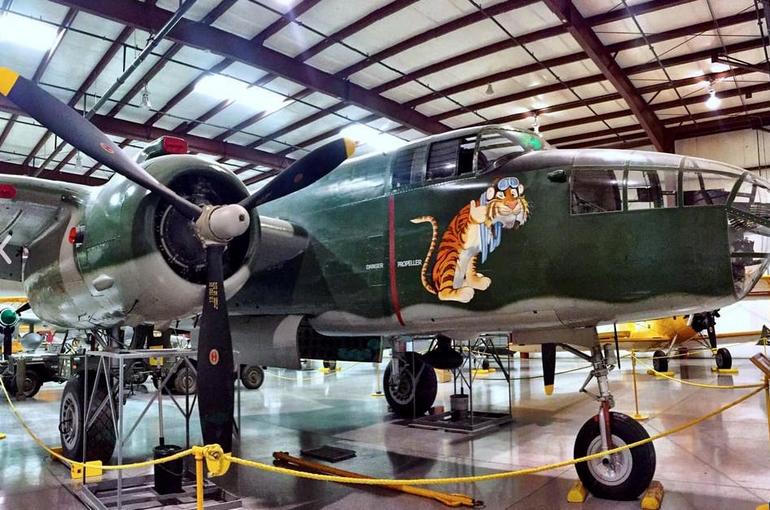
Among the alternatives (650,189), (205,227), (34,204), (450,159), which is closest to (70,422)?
(34,204)

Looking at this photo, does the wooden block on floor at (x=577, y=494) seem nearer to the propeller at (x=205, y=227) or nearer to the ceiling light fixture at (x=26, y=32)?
the propeller at (x=205, y=227)

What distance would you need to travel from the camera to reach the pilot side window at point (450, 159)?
19.5 feet

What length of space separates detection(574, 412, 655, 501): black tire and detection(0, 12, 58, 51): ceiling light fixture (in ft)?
37.3

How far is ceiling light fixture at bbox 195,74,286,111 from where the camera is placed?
13344mm

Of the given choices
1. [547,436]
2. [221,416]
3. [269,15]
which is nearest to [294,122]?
[269,15]

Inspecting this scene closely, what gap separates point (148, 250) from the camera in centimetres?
557

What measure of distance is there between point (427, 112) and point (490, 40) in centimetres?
406

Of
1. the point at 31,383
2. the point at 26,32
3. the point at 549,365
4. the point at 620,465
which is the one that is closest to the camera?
the point at 620,465

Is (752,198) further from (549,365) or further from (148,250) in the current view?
(148,250)

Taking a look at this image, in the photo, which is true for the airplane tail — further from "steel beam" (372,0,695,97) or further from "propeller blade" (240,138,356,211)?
"steel beam" (372,0,695,97)

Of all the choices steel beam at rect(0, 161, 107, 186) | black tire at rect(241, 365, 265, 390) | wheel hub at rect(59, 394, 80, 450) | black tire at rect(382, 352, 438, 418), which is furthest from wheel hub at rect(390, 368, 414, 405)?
steel beam at rect(0, 161, 107, 186)

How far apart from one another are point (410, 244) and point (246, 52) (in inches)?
294

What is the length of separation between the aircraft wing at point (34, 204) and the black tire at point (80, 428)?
196cm

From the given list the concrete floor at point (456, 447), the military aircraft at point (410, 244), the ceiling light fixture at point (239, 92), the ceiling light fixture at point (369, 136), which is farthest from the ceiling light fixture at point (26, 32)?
the ceiling light fixture at point (369, 136)
